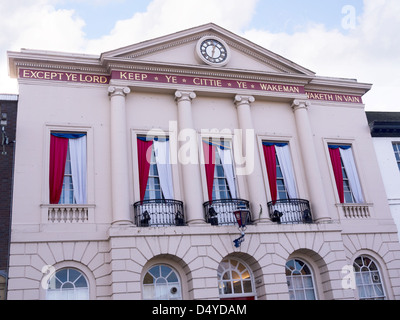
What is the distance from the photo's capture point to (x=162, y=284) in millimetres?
16375

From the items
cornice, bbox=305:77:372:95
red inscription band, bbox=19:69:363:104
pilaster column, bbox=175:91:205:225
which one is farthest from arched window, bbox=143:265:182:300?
cornice, bbox=305:77:372:95

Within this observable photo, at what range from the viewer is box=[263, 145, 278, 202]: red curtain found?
61.2ft

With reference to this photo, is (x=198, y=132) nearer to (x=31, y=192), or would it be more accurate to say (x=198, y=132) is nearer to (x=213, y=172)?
(x=213, y=172)

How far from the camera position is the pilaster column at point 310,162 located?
18531mm

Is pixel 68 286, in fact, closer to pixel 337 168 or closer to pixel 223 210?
pixel 223 210

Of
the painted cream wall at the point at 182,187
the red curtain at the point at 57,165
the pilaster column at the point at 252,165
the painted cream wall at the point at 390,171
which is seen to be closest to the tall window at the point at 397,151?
the painted cream wall at the point at 390,171

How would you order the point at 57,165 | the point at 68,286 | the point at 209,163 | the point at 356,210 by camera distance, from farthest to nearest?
1. the point at 356,210
2. the point at 209,163
3. the point at 57,165
4. the point at 68,286

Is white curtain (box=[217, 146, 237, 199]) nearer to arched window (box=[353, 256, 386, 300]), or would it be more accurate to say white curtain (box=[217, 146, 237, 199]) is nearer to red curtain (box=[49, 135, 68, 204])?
arched window (box=[353, 256, 386, 300])

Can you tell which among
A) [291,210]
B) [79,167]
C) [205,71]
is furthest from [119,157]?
[291,210]

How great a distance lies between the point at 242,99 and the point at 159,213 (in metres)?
6.00

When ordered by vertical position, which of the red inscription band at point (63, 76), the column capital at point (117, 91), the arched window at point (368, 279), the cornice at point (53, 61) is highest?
the cornice at point (53, 61)

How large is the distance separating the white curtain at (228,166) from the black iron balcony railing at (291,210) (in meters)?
1.50

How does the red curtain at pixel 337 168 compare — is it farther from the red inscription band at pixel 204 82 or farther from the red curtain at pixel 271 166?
the red inscription band at pixel 204 82

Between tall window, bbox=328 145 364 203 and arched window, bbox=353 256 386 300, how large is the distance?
2.52m
